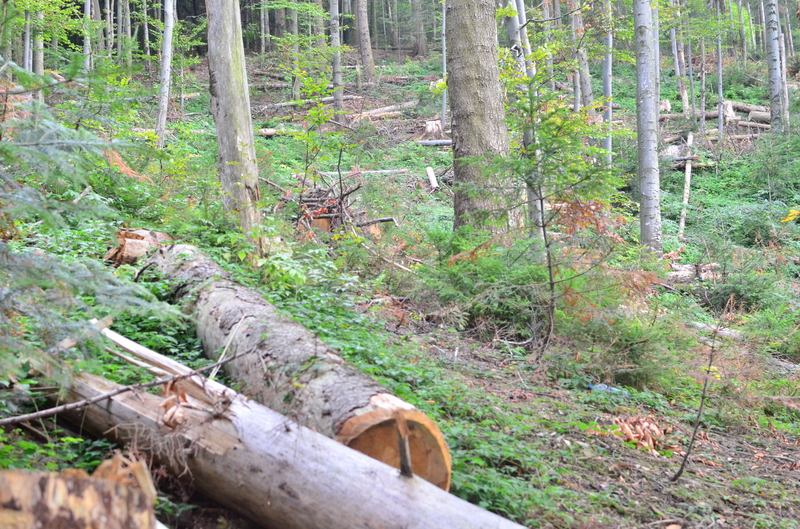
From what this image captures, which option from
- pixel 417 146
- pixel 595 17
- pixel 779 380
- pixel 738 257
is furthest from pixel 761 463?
pixel 417 146

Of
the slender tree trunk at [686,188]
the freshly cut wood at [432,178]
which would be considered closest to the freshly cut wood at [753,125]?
the slender tree trunk at [686,188]

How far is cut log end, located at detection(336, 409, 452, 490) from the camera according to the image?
3.06 m

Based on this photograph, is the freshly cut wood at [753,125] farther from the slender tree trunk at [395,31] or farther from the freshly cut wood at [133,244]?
the freshly cut wood at [133,244]

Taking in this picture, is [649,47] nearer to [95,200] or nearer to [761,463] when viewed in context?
[761,463]

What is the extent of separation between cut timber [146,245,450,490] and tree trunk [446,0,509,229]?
3.93 meters

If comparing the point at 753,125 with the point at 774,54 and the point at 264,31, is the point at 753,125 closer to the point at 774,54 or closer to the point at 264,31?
the point at 774,54

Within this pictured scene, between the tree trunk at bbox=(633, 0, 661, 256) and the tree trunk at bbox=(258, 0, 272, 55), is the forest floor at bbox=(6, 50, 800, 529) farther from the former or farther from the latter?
the tree trunk at bbox=(258, 0, 272, 55)

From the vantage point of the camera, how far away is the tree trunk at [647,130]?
9.97m

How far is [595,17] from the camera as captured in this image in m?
14.8

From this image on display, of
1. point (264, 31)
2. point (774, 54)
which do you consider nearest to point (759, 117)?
point (774, 54)

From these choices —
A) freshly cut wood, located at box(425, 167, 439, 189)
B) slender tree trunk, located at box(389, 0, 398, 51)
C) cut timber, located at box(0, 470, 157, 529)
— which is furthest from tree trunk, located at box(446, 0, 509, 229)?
slender tree trunk, located at box(389, 0, 398, 51)

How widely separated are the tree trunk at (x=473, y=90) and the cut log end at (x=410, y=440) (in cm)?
510

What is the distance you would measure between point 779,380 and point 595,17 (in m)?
11.4

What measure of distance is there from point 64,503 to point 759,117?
2816 centimetres
